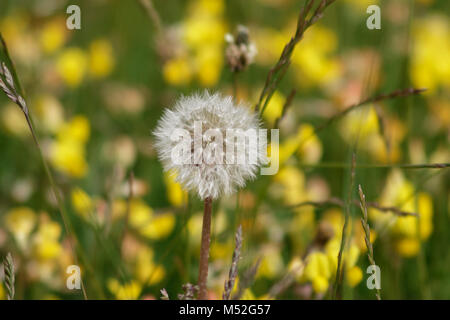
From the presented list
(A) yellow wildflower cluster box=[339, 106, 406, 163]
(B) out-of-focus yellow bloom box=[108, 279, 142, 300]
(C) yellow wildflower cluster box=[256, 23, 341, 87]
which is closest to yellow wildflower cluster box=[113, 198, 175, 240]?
(B) out-of-focus yellow bloom box=[108, 279, 142, 300]

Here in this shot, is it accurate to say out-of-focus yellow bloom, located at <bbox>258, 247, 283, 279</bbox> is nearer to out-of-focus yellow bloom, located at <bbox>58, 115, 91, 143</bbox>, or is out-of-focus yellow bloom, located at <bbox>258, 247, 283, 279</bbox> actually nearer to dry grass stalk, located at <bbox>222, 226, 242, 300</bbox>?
dry grass stalk, located at <bbox>222, 226, 242, 300</bbox>

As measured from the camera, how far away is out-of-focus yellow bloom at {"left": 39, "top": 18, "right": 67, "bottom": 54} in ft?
7.88

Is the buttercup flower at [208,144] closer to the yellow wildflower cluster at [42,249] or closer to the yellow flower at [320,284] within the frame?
the yellow flower at [320,284]

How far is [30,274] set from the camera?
1.42 meters

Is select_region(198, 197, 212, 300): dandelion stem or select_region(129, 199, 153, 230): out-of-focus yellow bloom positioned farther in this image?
select_region(129, 199, 153, 230): out-of-focus yellow bloom

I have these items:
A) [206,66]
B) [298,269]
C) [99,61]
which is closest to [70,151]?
[206,66]

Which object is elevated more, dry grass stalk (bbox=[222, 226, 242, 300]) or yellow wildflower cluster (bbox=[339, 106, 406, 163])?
yellow wildflower cluster (bbox=[339, 106, 406, 163])

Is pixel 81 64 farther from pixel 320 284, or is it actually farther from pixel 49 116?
pixel 320 284

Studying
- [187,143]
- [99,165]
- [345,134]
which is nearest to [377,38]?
[345,134]

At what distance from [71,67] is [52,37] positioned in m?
0.25

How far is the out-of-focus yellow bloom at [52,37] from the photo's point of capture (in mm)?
2400

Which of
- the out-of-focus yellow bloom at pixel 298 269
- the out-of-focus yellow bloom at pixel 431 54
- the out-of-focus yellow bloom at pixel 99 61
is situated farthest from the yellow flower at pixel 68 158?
the out-of-focus yellow bloom at pixel 431 54

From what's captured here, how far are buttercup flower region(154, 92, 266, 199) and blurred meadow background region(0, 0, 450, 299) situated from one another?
0.11m

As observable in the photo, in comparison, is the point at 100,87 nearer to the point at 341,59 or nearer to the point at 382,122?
the point at 341,59
